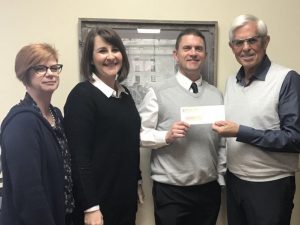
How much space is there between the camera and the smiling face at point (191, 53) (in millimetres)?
1746

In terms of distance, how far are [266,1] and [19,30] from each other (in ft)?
4.67

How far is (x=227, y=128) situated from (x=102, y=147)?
59 cm

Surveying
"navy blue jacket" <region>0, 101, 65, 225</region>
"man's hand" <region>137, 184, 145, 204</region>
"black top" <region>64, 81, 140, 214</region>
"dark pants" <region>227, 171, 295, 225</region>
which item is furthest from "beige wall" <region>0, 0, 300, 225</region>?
"navy blue jacket" <region>0, 101, 65, 225</region>

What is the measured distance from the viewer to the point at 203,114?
64.2 inches

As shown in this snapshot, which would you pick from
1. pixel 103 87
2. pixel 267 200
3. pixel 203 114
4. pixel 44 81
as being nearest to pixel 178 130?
pixel 203 114

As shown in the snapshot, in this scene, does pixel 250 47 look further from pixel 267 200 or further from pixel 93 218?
pixel 93 218

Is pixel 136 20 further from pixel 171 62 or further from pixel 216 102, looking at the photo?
pixel 216 102

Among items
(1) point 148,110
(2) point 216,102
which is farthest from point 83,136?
(2) point 216,102

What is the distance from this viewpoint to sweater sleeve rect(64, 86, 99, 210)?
4.84 ft

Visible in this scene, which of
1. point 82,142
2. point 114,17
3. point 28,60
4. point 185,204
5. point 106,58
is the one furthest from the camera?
point 114,17

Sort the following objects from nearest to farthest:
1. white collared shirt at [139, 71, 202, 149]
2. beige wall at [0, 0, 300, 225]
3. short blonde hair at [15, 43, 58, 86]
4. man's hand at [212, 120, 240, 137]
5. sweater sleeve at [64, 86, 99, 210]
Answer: short blonde hair at [15, 43, 58, 86] < sweater sleeve at [64, 86, 99, 210] < man's hand at [212, 120, 240, 137] < white collared shirt at [139, 71, 202, 149] < beige wall at [0, 0, 300, 225]

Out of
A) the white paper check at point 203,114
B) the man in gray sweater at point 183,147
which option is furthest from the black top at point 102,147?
the white paper check at point 203,114

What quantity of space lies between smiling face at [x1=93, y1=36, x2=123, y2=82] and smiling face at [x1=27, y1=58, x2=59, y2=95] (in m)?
0.27

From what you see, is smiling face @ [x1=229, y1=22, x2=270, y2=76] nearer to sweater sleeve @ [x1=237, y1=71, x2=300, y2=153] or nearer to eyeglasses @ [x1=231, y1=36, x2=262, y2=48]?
eyeglasses @ [x1=231, y1=36, x2=262, y2=48]
